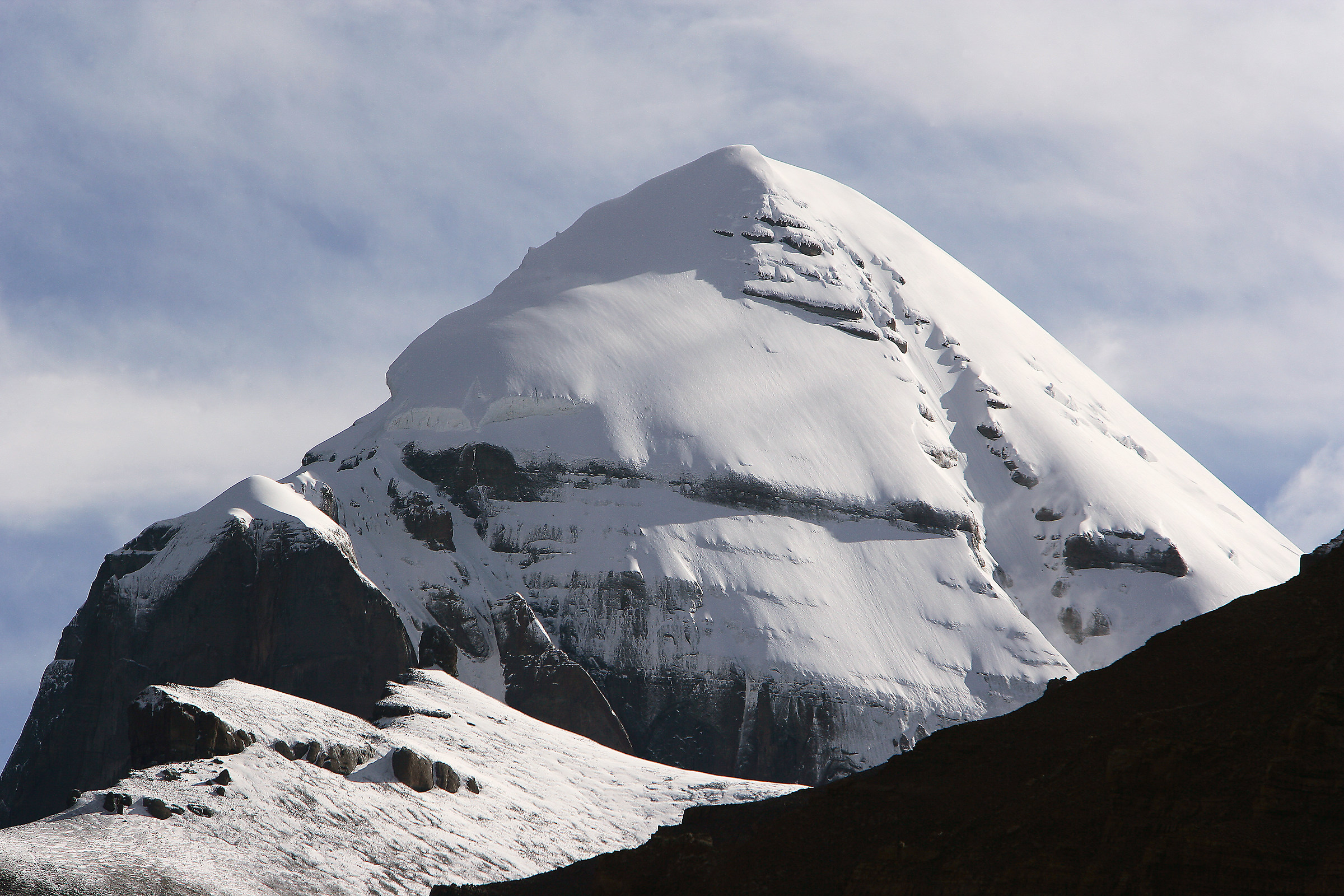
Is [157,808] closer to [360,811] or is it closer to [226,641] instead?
[360,811]

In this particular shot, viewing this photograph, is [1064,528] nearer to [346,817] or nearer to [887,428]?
[887,428]

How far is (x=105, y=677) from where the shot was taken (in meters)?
99.2

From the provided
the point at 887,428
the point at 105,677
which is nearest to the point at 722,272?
the point at 887,428

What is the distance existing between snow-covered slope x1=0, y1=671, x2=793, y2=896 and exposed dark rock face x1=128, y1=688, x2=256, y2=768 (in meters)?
0.97

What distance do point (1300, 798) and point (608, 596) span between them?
92.2m

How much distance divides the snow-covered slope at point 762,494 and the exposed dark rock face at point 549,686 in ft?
5.04

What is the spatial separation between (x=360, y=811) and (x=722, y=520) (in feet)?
202

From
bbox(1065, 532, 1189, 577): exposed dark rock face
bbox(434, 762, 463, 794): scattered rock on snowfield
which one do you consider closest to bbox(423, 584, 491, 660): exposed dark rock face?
bbox(434, 762, 463, 794): scattered rock on snowfield

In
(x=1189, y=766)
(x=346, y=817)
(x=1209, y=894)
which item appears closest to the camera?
(x=1209, y=894)

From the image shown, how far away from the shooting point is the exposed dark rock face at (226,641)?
98.4m

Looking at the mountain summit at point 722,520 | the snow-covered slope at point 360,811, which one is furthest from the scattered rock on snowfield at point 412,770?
the mountain summit at point 722,520

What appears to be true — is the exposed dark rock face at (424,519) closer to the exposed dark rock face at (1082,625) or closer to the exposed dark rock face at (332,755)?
the exposed dark rock face at (332,755)

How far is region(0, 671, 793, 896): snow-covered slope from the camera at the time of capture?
169ft

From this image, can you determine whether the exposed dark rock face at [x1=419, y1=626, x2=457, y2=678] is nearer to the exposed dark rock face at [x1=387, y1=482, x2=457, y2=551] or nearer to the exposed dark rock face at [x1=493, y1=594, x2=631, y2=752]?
the exposed dark rock face at [x1=493, y1=594, x2=631, y2=752]
